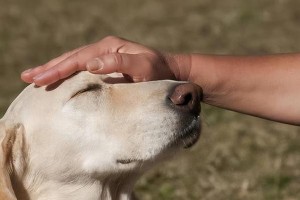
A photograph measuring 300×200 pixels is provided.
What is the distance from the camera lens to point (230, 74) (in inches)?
170

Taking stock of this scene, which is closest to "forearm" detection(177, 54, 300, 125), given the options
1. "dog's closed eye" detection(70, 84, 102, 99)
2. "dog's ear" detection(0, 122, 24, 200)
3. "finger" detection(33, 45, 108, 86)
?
"dog's closed eye" detection(70, 84, 102, 99)

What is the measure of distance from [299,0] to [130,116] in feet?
22.6

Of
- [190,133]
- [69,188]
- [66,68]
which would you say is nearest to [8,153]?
[69,188]

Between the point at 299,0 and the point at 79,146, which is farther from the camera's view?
the point at 299,0

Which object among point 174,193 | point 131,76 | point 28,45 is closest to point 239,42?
point 28,45

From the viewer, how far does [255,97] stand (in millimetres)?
4410

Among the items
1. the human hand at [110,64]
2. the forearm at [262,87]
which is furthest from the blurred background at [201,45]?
the human hand at [110,64]

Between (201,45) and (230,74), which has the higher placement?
(230,74)

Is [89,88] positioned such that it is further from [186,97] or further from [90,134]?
[186,97]

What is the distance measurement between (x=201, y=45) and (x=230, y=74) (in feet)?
16.2

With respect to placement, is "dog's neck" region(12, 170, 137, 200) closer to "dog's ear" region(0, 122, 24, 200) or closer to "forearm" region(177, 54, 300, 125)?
"dog's ear" region(0, 122, 24, 200)

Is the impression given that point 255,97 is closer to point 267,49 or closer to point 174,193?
point 174,193

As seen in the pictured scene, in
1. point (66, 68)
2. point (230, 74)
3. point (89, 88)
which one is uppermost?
point (66, 68)

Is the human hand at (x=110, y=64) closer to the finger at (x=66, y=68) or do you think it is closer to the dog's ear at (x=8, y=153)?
the finger at (x=66, y=68)
